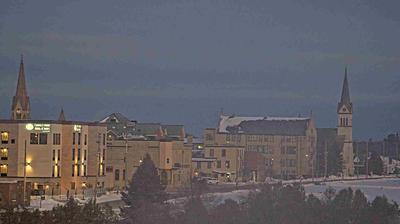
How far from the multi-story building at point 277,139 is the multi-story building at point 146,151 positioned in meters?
31.3

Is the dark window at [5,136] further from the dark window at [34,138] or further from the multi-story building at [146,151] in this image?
the multi-story building at [146,151]

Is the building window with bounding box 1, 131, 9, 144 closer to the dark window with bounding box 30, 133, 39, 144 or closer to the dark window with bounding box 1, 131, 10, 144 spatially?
the dark window with bounding box 1, 131, 10, 144

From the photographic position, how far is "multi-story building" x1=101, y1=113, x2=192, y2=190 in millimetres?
95812

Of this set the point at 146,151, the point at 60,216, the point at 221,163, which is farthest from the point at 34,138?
the point at 221,163

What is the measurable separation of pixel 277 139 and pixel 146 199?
9183 centimetres

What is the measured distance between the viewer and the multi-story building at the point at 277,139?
142 m

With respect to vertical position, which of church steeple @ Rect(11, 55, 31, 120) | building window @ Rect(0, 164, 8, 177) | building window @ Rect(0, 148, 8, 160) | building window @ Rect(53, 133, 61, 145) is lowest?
building window @ Rect(0, 164, 8, 177)

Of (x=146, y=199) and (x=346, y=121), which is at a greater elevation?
(x=346, y=121)

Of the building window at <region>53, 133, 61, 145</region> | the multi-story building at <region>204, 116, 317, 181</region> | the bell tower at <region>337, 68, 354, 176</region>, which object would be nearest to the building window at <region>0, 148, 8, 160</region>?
the building window at <region>53, 133, 61, 145</region>

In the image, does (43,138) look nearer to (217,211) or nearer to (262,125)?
(217,211)

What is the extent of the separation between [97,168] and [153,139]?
1447cm

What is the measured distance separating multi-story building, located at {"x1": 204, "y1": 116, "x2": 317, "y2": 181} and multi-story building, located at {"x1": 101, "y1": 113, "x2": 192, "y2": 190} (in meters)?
31.3

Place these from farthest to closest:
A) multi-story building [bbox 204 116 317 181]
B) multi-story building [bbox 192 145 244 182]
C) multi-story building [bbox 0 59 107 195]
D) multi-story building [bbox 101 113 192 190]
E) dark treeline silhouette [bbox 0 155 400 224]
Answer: multi-story building [bbox 204 116 317 181] → multi-story building [bbox 192 145 244 182] → multi-story building [bbox 101 113 192 190] → multi-story building [bbox 0 59 107 195] → dark treeline silhouette [bbox 0 155 400 224]

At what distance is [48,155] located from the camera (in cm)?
8350
